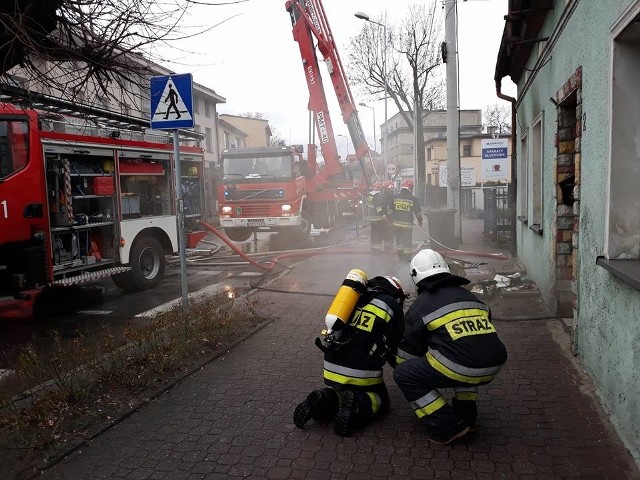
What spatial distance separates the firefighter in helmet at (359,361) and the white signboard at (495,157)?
1359 cm

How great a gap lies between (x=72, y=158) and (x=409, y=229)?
21.3 ft

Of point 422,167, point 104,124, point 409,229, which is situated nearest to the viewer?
point 104,124

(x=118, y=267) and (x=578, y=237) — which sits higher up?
(x=578, y=237)

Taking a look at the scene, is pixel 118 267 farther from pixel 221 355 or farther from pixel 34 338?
pixel 221 355

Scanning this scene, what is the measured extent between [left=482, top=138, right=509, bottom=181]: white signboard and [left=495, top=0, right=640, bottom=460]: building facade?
33.1ft

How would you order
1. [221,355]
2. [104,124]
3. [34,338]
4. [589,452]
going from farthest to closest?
[104,124] < [34,338] < [221,355] < [589,452]

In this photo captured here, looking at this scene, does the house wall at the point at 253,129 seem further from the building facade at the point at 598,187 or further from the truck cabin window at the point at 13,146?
the building facade at the point at 598,187

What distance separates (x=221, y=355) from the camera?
537cm

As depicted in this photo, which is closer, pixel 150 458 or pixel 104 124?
pixel 150 458

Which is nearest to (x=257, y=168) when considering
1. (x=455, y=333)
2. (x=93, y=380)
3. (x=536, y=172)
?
(x=536, y=172)

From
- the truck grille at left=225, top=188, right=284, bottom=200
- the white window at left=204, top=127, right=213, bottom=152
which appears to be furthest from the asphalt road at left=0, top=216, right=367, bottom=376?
the white window at left=204, top=127, right=213, bottom=152

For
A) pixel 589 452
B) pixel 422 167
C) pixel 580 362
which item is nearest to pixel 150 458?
pixel 589 452

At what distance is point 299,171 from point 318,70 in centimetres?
326

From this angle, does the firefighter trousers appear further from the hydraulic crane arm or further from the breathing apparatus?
the hydraulic crane arm
